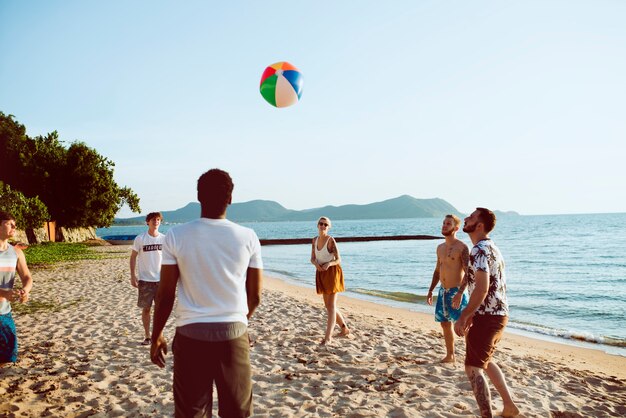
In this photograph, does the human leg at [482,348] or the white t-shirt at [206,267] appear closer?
the white t-shirt at [206,267]

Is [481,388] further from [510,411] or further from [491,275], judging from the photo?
[491,275]

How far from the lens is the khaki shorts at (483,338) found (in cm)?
429

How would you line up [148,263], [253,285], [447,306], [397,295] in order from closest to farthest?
[253,285] < [447,306] < [148,263] < [397,295]

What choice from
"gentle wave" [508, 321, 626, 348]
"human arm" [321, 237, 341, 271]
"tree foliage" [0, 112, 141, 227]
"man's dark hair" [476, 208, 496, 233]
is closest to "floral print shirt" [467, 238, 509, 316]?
"man's dark hair" [476, 208, 496, 233]

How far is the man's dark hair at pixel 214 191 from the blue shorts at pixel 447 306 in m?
4.29

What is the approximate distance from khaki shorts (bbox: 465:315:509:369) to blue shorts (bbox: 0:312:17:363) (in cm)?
460

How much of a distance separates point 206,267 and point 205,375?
0.62m

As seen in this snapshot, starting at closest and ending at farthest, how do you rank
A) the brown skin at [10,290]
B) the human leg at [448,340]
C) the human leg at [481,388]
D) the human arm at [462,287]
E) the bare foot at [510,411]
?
1. the human leg at [481,388]
2. the brown skin at [10,290]
3. the bare foot at [510,411]
4. the human arm at [462,287]
5. the human leg at [448,340]

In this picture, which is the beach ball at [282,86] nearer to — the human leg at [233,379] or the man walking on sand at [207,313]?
the man walking on sand at [207,313]

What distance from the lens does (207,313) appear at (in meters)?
2.80

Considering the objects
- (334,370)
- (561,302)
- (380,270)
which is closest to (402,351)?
(334,370)

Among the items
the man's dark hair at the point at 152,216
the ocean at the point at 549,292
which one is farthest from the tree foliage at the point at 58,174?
the man's dark hair at the point at 152,216

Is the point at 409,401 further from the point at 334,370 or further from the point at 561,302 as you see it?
the point at 561,302

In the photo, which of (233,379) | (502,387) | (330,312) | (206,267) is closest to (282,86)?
(330,312)
